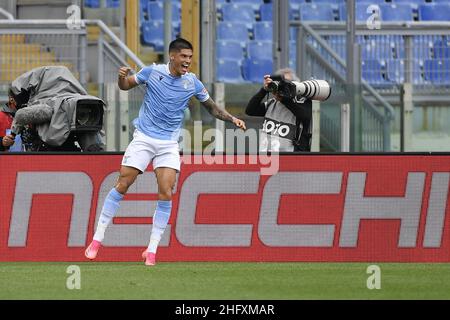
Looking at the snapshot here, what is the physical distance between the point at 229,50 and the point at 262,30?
102 cm

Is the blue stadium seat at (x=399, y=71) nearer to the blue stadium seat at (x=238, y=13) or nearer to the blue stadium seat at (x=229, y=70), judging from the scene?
the blue stadium seat at (x=229, y=70)

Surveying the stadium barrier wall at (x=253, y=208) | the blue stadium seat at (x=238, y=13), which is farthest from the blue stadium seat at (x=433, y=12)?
the stadium barrier wall at (x=253, y=208)

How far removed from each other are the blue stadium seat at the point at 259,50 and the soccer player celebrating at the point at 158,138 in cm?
920

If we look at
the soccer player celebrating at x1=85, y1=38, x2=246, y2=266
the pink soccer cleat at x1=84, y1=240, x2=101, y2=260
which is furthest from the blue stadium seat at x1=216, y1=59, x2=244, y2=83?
the pink soccer cleat at x1=84, y1=240, x2=101, y2=260

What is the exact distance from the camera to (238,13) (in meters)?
22.8

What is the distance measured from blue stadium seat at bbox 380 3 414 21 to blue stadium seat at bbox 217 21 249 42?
2334 millimetres

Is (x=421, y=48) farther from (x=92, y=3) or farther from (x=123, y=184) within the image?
(x=123, y=184)

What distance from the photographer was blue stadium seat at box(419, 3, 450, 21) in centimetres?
2308

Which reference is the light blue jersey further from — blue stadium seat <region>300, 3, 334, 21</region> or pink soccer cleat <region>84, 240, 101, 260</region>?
blue stadium seat <region>300, 3, 334, 21</region>

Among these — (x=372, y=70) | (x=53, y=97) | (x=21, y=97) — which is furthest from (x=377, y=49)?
(x=21, y=97)

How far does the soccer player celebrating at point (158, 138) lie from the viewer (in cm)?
1279

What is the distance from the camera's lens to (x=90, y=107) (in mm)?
14297
